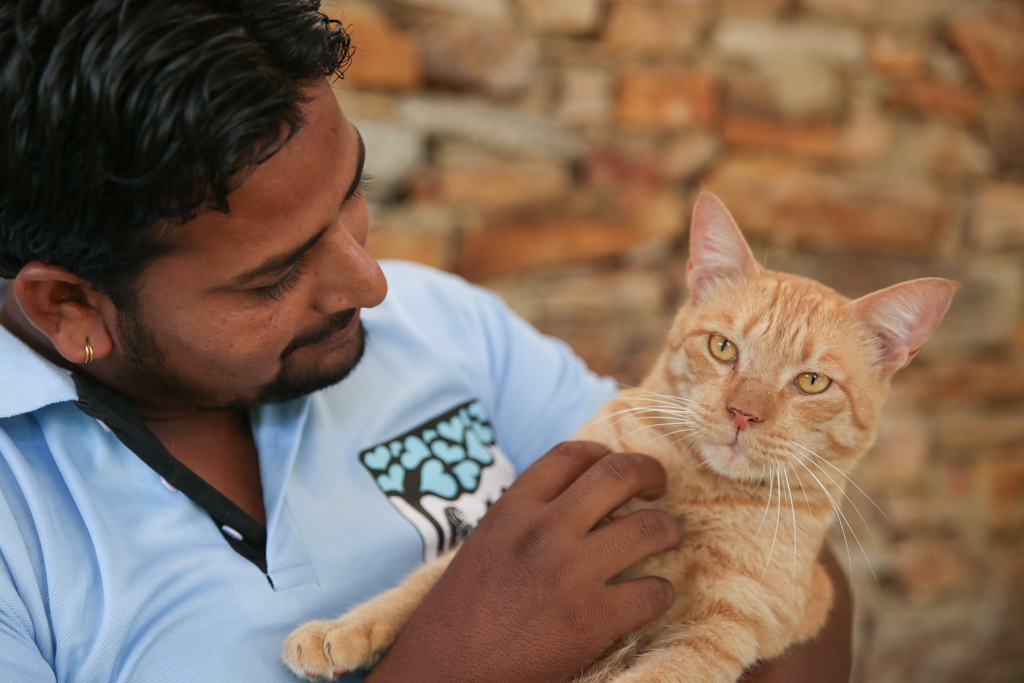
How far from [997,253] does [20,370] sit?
2.78m

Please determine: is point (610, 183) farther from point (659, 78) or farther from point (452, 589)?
point (452, 589)

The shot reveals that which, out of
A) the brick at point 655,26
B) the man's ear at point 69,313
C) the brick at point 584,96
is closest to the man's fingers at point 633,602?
the man's ear at point 69,313

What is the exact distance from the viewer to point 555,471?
105 centimetres

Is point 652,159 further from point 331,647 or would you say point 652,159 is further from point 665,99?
point 331,647

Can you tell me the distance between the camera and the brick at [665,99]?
220cm

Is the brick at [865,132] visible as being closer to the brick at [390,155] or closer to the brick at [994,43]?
the brick at [994,43]

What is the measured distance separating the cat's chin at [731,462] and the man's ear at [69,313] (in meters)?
0.80

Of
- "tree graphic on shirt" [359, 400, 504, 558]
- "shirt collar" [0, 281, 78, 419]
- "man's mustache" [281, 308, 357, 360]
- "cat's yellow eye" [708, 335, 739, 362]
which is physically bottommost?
"tree graphic on shirt" [359, 400, 504, 558]

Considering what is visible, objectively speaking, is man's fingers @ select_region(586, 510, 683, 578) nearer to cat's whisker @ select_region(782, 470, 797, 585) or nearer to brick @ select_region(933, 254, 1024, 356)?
cat's whisker @ select_region(782, 470, 797, 585)

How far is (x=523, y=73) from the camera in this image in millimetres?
2072

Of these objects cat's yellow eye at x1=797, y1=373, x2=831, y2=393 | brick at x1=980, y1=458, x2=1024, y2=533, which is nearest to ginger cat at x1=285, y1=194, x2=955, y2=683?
cat's yellow eye at x1=797, y1=373, x2=831, y2=393

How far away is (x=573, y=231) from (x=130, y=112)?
4.96 feet

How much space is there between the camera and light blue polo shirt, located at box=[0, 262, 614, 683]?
926 mm

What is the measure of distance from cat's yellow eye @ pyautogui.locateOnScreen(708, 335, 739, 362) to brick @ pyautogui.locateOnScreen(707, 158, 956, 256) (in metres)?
1.21
